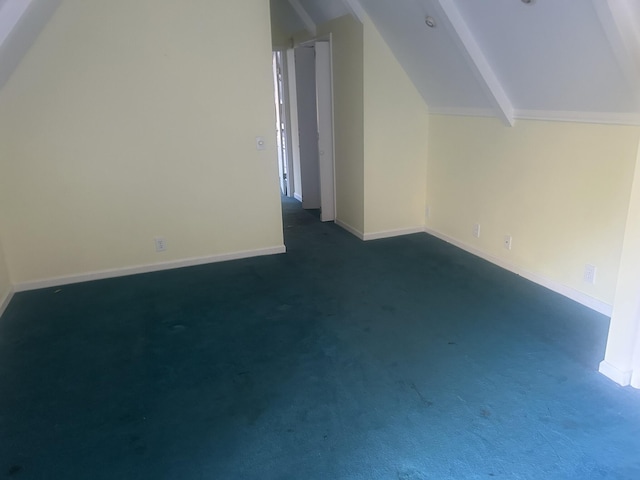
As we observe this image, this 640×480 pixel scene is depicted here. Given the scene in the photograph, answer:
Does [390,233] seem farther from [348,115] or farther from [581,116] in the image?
[581,116]

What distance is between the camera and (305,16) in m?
5.31

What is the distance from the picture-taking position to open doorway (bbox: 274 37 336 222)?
5.15m

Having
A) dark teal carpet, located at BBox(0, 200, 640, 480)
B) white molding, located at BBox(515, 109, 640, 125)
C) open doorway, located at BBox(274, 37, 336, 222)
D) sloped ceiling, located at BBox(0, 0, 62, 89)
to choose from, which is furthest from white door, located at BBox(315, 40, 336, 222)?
sloped ceiling, located at BBox(0, 0, 62, 89)

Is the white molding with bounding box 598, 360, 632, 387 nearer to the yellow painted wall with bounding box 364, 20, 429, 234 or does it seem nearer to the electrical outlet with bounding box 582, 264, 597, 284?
the electrical outlet with bounding box 582, 264, 597, 284

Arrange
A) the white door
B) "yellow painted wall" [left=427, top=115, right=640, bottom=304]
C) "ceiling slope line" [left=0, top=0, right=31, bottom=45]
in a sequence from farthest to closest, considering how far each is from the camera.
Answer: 1. the white door
2. "yellow painted wall" [left=427, top=115, right=640, bottom=304]
3. "ceiling slope line" [left=0, top=0, right=31, bottom=45]

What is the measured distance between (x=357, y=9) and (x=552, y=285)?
2.95 meters

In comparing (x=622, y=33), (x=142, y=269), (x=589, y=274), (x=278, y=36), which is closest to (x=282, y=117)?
(x=278, y=36)

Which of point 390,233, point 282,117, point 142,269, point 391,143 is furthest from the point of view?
point 282,117

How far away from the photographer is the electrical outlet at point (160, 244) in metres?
4.07

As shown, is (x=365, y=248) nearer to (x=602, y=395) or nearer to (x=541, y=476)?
(x=602, y=395)

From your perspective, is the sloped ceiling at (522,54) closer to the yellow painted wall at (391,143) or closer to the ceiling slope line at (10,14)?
the yellow painted wall at (391,143)

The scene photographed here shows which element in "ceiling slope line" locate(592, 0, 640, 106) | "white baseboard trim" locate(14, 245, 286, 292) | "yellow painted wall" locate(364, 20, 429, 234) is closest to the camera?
"ceiling slope line" locate(592, 0, 640, 106)

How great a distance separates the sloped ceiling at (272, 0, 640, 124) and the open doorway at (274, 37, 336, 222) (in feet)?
3.09

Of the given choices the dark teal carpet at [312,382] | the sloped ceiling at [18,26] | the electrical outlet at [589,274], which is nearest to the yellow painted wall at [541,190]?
the electrical outlet at [589,274]
